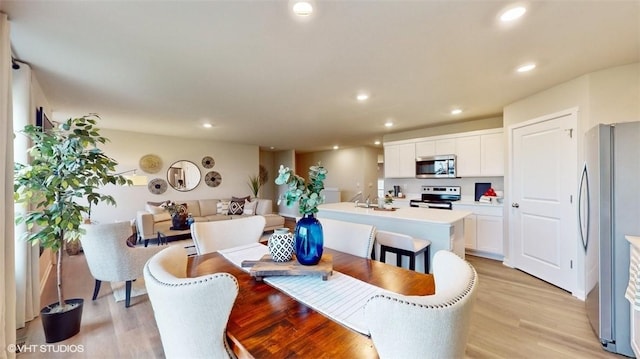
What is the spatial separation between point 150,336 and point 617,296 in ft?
11.7

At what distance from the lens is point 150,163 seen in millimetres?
5578

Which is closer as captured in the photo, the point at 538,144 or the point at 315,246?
the point at 315,246

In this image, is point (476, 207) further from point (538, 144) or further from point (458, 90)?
point (458, 90)

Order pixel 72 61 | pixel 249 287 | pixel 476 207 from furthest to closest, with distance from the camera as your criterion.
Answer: pixel 476 207
pixel 72 61
pixel 249 287

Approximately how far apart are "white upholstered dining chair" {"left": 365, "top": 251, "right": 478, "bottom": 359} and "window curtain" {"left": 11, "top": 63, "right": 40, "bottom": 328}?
3182 millimetres

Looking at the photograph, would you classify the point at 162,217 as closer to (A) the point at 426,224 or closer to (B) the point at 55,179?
(B) the point at 55,179

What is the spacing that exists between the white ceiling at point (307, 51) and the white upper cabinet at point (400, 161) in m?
1.55

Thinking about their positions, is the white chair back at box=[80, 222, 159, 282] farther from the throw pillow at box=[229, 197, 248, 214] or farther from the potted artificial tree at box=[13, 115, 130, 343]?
the throw pillow at box=[229, 197, 248, 214]

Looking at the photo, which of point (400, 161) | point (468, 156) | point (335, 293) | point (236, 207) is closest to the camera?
point (335, 293)

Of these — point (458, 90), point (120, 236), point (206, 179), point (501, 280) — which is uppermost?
point (458, 90)

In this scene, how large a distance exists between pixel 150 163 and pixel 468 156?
6.51m

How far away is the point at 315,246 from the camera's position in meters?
1.32

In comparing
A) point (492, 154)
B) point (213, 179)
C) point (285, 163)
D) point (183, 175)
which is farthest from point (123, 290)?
point (285, 163)

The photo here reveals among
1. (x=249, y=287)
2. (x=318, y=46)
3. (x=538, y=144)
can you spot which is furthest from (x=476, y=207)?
(x=249, y=287)
